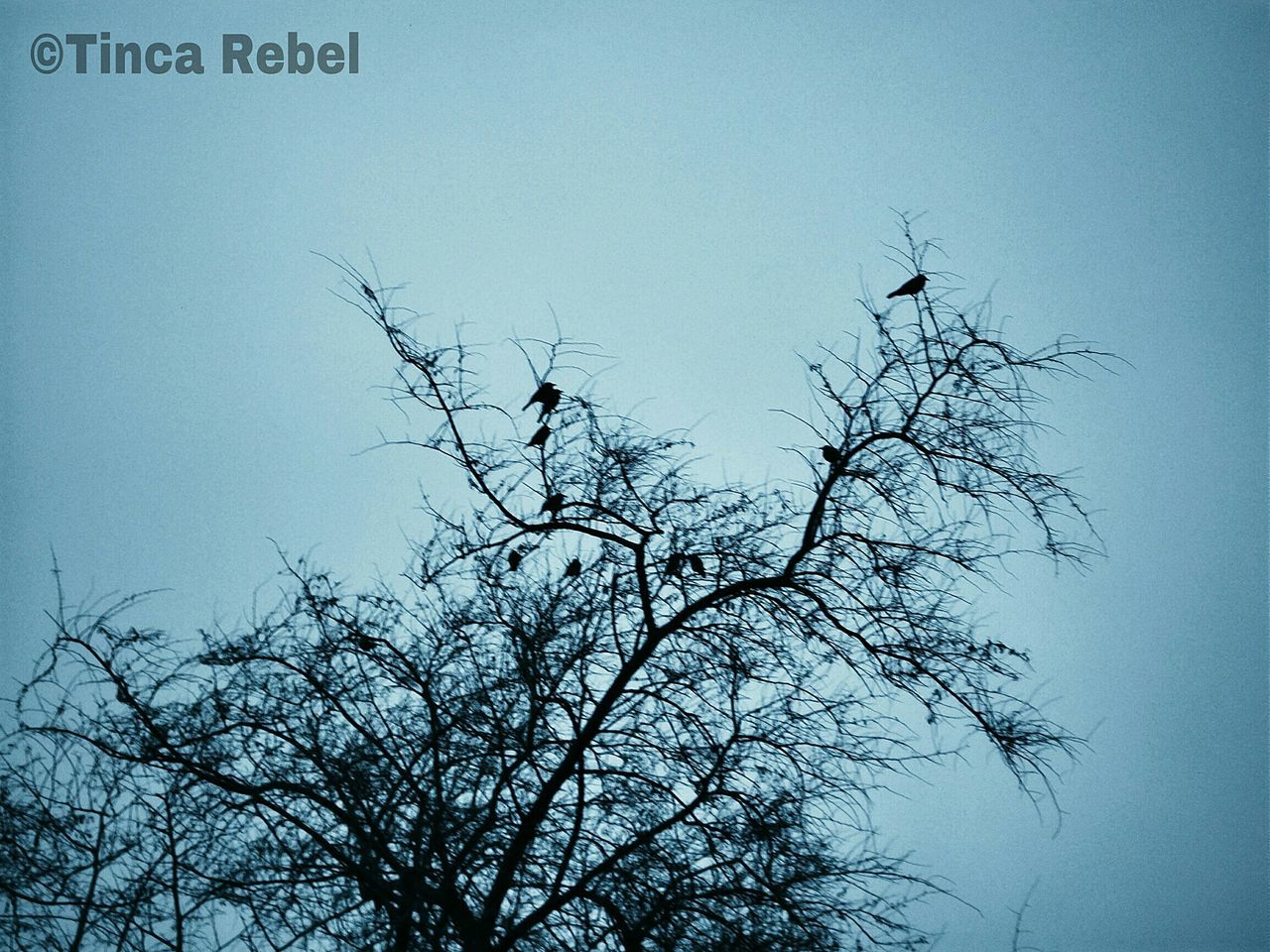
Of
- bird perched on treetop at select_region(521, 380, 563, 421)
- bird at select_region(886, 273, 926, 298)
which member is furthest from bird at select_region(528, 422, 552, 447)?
bird at select_region(886, 273, 926, 298)

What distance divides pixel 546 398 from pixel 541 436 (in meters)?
0.15

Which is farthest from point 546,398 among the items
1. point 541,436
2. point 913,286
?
point 913,286

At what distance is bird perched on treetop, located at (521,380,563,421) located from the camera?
12.7 ft

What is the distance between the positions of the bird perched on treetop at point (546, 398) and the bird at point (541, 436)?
0.06 metres

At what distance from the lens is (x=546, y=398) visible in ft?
12.7

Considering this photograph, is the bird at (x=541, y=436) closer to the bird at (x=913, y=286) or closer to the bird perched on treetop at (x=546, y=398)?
the bird perched on treetop at (x=546, y=398)

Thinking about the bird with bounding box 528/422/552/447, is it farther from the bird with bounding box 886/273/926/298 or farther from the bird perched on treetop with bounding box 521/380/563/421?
the bird with bounding box 886/273/926/298

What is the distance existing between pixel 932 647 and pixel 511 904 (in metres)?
1.82

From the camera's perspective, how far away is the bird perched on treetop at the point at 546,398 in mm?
3863

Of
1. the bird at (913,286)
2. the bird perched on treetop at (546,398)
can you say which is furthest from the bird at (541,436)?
the bird at (913,286)

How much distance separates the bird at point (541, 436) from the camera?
3.88m

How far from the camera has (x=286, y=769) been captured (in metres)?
3.75

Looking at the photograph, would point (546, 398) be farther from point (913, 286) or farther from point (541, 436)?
point (913, 286)

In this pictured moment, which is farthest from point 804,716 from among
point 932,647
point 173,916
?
point 173,916
